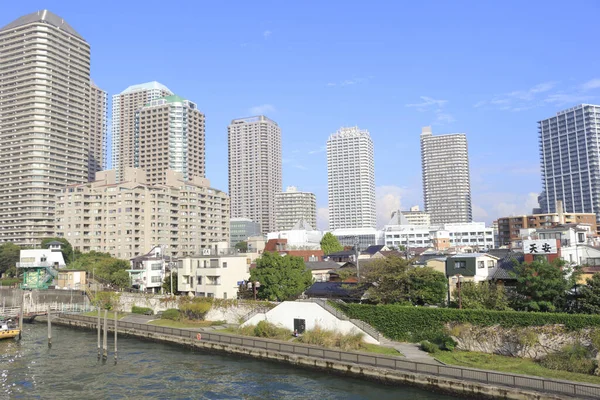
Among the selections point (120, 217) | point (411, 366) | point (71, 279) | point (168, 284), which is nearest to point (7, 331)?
point (168, 284)

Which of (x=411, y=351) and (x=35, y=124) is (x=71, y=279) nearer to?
(x=411, y=351)

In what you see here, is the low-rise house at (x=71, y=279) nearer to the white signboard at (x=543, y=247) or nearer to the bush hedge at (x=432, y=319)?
the bush hedge at (x=432, y=319)

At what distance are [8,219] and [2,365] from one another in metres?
150

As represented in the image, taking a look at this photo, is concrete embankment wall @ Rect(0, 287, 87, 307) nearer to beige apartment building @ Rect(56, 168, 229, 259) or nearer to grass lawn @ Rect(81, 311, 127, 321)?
grass lawn @ Rect(81, 311, 127, 321)

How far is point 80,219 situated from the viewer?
506 ft

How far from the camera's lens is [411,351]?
44.1 metres

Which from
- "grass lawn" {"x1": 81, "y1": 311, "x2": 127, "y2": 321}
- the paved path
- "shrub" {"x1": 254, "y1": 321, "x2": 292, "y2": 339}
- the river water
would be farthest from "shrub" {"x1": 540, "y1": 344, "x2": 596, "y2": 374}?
"grass lawn" {"x1": 81, "y1": 311, "x2": 127, "y2": 321}

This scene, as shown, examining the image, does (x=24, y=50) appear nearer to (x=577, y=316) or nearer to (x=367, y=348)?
(x=367, y=348)

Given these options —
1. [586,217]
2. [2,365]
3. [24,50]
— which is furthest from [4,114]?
[586,217]

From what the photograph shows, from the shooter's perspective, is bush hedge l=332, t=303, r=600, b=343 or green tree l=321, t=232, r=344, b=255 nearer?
bush hedge l=332, t=303, r=600, b=343

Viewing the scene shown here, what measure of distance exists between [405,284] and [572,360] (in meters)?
18.4

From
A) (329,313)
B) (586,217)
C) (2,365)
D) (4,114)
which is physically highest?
(4,114)

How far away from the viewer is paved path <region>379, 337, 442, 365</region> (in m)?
40.8

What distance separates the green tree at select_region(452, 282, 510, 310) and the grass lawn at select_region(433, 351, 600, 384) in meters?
5.72
